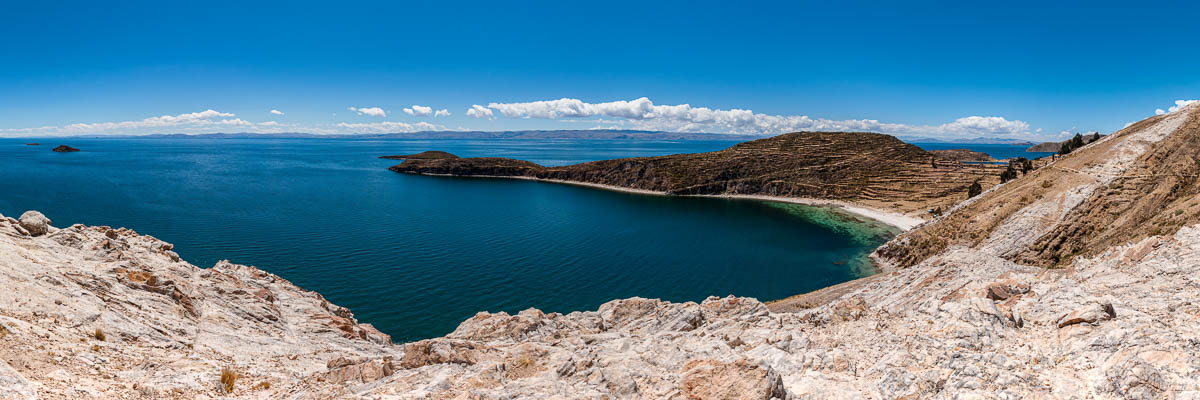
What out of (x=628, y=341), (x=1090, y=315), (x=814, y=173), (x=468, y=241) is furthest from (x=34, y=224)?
(x=814, y=173)

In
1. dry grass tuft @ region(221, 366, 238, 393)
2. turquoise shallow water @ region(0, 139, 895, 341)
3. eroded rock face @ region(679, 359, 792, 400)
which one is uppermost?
eroded rock face @ region(679, 359, 792, 400)

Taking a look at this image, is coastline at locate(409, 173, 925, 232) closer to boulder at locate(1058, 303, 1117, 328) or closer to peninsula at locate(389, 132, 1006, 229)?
peninsula at locate(389, 132, 1006, 229)

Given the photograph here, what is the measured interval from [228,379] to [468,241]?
57.2 m

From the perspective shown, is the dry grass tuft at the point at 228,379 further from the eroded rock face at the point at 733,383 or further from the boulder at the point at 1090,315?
the boulder at the point at 1090,315

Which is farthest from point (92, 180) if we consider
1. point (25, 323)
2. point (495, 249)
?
point (25, 323)

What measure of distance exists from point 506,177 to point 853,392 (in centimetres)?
19151

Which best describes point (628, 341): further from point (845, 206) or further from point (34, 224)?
point (845, 206)

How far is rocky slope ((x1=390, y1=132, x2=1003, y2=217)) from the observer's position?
124125 millimetres

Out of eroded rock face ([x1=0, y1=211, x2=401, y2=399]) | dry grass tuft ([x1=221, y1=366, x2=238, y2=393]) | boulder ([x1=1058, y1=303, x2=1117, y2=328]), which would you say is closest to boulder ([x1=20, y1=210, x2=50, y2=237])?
eroded rock face ([x1=0, y1=211, x2=401, y2=399])

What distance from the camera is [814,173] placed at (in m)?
149

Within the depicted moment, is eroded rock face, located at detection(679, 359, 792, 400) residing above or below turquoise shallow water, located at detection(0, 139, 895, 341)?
above

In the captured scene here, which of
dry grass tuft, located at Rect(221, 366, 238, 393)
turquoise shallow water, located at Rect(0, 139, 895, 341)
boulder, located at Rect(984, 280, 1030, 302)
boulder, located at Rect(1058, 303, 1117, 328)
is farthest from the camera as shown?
turquoise shallow water, located at Rect(0, 139, 895, 341)

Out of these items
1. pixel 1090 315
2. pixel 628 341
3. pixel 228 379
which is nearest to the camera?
pixel 1090 315

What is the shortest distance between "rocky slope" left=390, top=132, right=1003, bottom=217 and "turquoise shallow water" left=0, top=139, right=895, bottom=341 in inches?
585
